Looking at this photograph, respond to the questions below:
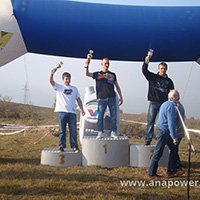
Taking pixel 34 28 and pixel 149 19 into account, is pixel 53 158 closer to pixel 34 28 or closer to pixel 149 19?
pixel 34 28

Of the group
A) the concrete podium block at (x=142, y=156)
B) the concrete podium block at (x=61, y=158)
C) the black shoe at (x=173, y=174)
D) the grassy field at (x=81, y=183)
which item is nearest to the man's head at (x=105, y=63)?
the concrete podium block at (x=142, y=156)

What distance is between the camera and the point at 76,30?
13.7 ft

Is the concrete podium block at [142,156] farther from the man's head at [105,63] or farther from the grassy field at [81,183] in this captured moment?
the man's head at [105,63]

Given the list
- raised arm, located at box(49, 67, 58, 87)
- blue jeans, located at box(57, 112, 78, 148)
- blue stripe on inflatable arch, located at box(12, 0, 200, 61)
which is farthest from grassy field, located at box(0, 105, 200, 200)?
blue stripe on inflatable arch, located at box(12, 0, 200, 61)

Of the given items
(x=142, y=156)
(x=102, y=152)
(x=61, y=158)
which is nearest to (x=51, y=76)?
(x=61, y=158)

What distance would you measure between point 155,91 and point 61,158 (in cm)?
195

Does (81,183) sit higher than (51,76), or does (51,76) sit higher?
(51,76)

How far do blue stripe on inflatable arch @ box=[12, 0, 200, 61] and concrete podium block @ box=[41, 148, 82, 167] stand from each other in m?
1.92

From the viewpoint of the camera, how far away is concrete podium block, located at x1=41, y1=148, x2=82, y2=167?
394 cm

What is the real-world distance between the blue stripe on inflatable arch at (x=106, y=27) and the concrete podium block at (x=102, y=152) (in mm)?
1734

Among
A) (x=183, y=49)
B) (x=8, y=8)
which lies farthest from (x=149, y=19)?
(x=8, y=8)

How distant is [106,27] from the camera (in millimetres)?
4176

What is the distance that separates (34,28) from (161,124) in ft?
8.78

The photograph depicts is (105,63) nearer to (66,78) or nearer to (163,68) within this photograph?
(66,78)
